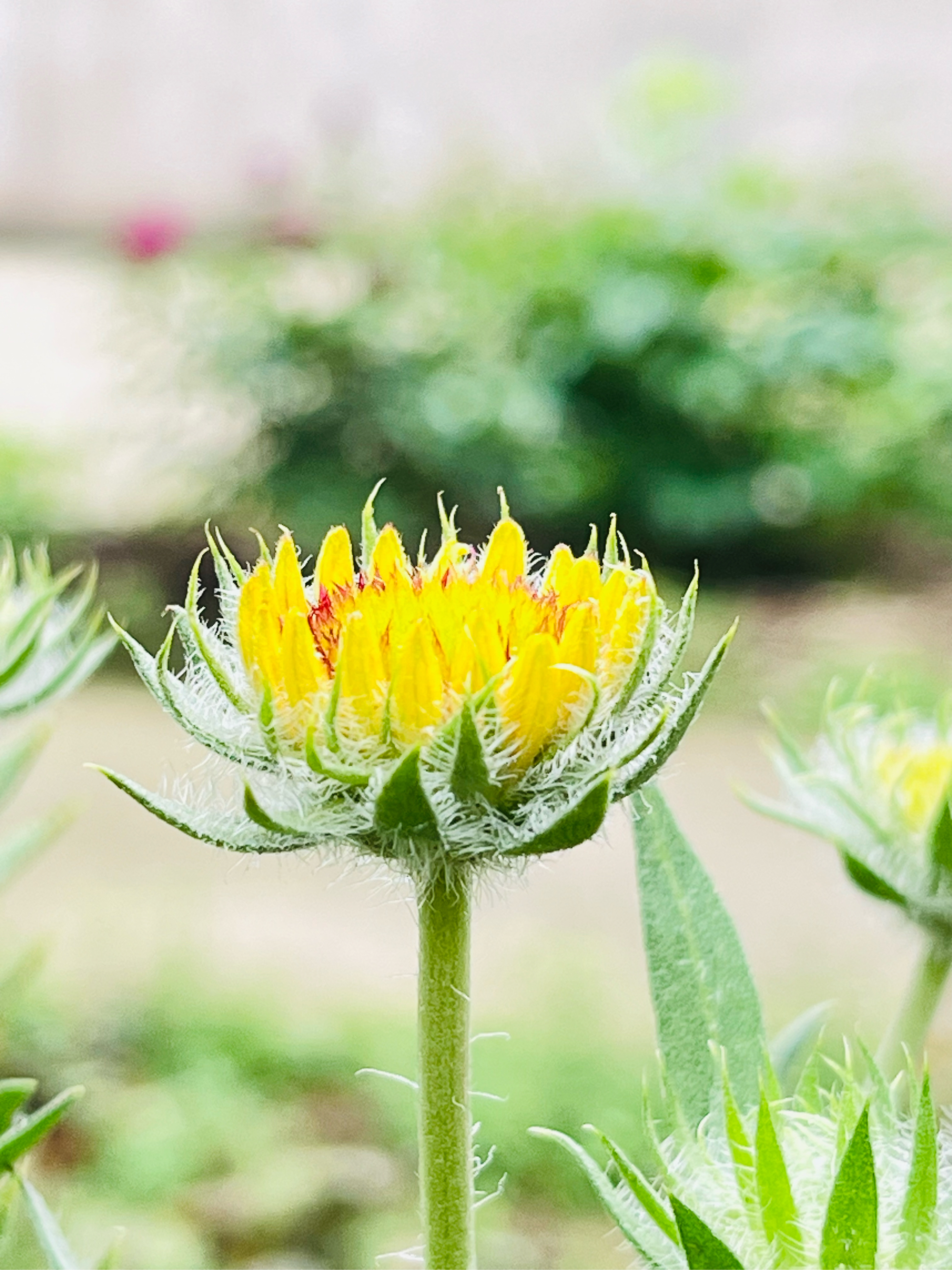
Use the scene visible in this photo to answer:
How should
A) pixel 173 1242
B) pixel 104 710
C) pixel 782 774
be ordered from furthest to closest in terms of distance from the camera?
pixel 104 710 → pixel 173 1242 → pixel 782 774

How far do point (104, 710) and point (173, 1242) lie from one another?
1.75 metres

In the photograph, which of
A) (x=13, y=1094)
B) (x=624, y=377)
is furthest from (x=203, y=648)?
(x=624, y=377)

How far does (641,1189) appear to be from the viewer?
0.87 feet

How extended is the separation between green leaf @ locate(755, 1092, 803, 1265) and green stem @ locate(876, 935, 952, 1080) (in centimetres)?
9

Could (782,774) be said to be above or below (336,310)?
below

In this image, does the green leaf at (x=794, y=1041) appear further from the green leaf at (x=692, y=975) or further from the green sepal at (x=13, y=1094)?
the green sepal at (x=13, y=1094)

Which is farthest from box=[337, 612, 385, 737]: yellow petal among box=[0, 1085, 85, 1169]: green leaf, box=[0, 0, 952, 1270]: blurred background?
box=[0, 0, 952, 1270]: blurred background

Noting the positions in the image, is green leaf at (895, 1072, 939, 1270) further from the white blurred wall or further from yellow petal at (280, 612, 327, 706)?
the white blurred wall

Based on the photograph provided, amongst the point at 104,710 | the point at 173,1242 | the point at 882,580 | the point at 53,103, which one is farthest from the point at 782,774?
the point at 53,103

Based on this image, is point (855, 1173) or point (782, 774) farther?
point (782, 774)

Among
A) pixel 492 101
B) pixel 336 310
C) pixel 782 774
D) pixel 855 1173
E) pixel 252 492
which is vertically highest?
pixel 492 101

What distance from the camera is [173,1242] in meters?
1.34

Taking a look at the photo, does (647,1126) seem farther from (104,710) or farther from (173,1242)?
(104,710)

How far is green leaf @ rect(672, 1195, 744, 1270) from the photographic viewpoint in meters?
0.24
